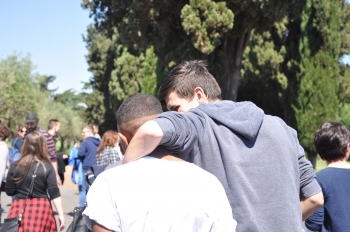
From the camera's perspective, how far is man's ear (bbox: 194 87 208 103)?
246cm

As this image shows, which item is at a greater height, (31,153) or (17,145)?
(31,153)

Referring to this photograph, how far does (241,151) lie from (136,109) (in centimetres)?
49

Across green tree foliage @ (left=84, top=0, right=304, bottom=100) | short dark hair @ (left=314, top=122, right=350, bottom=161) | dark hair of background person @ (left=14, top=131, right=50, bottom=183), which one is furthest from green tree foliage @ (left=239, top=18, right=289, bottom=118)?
short dark hair @ (left=314, top=122, right=350, bottom=161)

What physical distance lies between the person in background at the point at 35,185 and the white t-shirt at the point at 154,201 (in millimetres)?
3682

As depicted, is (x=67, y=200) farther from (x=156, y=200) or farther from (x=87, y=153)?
(x=156, y=200)

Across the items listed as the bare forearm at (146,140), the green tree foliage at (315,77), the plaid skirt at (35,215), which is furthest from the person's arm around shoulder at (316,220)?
the green tree foliage at (315,77)

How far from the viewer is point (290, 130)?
8.64ft

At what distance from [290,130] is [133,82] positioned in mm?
28348

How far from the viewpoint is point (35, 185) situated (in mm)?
5551

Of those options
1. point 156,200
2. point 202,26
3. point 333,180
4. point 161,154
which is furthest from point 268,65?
point 156,200

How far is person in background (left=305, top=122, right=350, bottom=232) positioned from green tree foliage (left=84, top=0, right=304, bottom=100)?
1382 centimetres

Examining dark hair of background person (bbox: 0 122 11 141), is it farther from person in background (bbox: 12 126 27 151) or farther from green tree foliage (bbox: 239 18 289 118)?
green tree foliage (bbox: 239 18 289 118)

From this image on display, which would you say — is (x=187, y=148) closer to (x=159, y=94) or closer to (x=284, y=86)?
(x=159, y=94)

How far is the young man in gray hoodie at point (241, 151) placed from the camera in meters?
2.35
